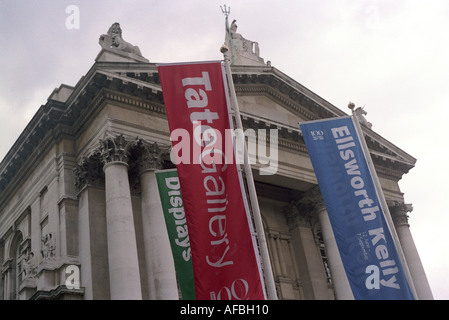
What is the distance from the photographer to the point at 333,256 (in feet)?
84.1

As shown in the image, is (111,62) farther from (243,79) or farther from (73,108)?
(243,79)

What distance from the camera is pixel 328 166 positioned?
667 inches

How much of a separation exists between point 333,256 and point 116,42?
1242 centimetres

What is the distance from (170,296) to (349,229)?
20.3ft

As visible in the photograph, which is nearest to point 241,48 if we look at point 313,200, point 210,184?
point 313,200

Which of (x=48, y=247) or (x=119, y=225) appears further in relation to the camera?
(x=48, y=247)

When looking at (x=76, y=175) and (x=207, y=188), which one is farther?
(x=76, y=175)

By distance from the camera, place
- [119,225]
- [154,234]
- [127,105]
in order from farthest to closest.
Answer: [127,105], [154,234], [119,225]

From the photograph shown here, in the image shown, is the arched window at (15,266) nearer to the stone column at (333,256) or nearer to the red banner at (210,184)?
the stone column at (333,256)

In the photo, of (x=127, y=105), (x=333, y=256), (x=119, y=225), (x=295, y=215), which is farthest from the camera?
(x=295, y=215)

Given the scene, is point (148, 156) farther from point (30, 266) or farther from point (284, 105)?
point (284, 105)

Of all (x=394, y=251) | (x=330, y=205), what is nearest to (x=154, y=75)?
(x=330, y=205)

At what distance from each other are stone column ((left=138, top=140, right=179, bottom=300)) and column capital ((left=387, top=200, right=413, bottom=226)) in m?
12.9

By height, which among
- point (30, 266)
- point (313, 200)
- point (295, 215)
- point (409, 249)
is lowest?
point (30, 266)
